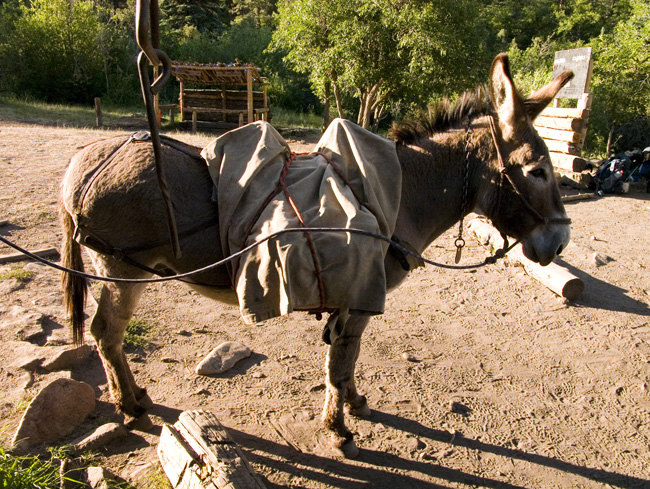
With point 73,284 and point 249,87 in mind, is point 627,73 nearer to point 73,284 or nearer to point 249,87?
point 249,87

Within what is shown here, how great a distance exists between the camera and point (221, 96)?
19297 millimetres

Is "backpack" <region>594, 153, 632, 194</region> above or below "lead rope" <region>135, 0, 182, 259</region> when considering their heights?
below

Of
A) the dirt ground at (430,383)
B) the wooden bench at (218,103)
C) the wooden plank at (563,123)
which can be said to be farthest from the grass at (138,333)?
the wooden bench at (218,103)

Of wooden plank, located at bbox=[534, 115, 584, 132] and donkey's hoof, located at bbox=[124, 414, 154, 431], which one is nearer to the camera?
donkey's hoof, located at bbox=[124, 414, 154, 431]

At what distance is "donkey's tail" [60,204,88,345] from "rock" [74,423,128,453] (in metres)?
0.66

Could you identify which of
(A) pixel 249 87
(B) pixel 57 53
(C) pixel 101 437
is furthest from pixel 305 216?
(B) pixel 57 53

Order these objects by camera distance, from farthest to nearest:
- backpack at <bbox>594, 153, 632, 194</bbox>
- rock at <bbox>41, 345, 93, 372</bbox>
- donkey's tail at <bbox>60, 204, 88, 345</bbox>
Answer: backpack at <bbox>594, 153, 632, 194</bbox> → rock at <bbox>41, 345, 93, 372</bbox> → donkey's tail at <bbox>60, 204, 88, 345</bbox>

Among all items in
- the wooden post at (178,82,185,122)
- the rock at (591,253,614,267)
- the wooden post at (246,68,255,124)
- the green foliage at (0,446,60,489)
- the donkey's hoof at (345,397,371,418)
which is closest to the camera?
Answer: the green foliage at (0,446,60,489)

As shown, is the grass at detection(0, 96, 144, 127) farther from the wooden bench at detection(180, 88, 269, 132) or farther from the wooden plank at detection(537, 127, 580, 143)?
the wooden plank at detection(537, 127, 580, 143)

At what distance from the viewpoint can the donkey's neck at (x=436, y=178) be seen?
2879 mm

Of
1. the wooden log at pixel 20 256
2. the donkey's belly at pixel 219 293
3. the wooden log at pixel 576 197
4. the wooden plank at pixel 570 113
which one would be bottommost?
the wooden log at pixel 20 256

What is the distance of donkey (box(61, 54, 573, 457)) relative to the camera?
2.52 m

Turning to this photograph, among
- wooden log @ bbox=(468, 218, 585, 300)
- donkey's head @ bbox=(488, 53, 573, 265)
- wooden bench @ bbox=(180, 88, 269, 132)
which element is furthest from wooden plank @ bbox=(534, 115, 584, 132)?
wooden bench @ bbox=(180, 88, 269, 132)

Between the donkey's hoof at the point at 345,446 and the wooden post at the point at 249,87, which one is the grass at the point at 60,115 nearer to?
the wooden post at the point at 249,87
